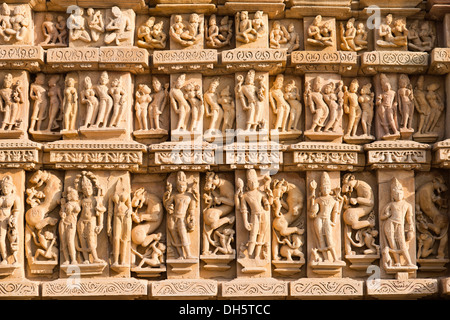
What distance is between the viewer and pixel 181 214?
416 inches

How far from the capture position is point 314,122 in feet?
35.4

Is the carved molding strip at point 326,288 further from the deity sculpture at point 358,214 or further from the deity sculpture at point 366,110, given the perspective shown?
the deity sculpture at point 366,110

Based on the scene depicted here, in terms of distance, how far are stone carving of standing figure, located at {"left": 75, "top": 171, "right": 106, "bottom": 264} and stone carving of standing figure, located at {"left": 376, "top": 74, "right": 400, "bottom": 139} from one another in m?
3.26

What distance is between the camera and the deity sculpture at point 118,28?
10984mm

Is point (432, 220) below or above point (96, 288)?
above

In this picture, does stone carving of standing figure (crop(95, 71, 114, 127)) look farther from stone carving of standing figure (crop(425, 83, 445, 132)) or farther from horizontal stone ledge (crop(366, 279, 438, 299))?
stone carving of standing figure (crop(425, 83, 445, 132))

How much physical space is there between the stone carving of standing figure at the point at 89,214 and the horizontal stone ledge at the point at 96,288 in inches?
10.8

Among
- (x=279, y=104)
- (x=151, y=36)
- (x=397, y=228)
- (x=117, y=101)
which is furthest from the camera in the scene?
(x=151, y=36)

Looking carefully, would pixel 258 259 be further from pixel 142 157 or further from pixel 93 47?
pixel 93 47

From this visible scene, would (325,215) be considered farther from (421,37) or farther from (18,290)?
(18,290)

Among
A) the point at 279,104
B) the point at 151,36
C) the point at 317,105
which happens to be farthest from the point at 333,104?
the point at 151,36

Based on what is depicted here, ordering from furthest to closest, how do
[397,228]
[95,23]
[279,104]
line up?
[95,23] < [279,104] < [397,228]

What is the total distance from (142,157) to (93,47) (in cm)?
140

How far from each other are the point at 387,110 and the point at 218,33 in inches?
84.0
